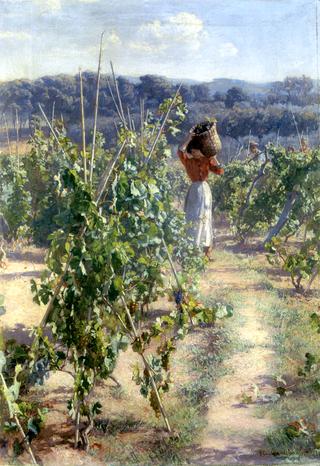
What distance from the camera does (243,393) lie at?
4777 mm

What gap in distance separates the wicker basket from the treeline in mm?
59

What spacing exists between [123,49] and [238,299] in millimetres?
2137

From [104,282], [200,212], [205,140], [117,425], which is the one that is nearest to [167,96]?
[205,140]

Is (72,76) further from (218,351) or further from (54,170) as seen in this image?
(218,351)

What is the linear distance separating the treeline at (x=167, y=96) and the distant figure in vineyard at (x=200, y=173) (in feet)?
0.34

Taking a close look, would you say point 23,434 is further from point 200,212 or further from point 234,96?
point 234,96

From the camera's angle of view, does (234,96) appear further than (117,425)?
Yes

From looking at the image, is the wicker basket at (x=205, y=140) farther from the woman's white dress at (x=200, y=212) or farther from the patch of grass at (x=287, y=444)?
the patch of grass at (x=287, y=444)

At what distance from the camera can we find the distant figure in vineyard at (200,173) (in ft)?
16.4

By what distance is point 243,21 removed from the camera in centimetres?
471

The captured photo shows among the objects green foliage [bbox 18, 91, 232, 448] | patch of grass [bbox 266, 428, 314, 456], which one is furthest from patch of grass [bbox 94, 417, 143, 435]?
patch of grass [bbox 266, 428, 314, 456]

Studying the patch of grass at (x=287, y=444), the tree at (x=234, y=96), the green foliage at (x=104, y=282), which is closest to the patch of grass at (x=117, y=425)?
the green foliage at (x=104, y=282)

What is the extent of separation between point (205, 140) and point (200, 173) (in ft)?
1.22

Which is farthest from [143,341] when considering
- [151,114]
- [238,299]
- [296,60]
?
[296,60]
